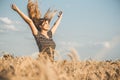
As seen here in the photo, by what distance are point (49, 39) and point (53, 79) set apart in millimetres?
4411

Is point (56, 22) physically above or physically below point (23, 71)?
above

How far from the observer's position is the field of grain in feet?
4.05

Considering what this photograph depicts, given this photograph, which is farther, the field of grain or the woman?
the woman

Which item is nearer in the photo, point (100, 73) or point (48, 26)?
point (100, 73)

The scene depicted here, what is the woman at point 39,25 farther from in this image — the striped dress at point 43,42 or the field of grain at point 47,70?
the field of grain at point 47,70

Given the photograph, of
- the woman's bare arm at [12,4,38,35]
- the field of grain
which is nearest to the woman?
the woman's bare arm at [12,4,38,35]

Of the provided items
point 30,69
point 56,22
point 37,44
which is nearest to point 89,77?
point 30,69

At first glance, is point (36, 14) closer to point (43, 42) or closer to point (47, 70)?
point (43, 42)

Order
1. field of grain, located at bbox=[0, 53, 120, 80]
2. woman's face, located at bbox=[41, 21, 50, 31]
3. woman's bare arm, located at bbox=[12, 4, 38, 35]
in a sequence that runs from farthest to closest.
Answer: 1. woman's face, located at bbox=[41, 21, 50, 31]
2. woman's bare arm, located at bbox=[12, 4, 38, 35]
3. field of grain, located at bbox=[0, 53, 120, 80]

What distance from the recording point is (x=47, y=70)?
1154 mm

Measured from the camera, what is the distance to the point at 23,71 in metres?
1.78

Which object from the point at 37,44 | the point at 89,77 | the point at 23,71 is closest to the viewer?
the point at 23,71

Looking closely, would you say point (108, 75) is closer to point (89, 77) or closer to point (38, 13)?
point (89, 77)

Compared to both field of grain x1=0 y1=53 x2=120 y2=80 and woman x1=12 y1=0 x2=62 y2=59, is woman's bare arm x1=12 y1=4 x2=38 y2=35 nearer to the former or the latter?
woman x1=12 y1=0 x2=62 y2=59
